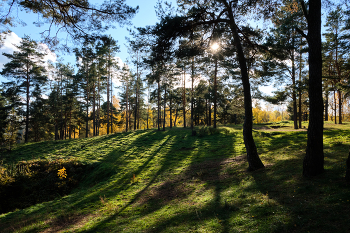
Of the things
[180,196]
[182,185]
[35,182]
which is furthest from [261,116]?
[35,182]

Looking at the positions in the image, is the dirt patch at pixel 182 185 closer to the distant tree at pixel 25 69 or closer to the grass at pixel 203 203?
the grass at pixel 203 203

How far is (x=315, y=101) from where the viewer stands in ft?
17.6

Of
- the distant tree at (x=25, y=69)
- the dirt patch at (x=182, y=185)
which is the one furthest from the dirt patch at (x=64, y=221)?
the distant tree at (x=25, y=69)

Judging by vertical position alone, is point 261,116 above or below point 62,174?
above

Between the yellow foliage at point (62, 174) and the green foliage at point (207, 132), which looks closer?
the yellow foliage at point (62, 174)

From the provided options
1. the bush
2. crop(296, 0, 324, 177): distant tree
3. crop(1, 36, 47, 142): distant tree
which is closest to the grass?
crop(296, 0, 324, 177): distant tree

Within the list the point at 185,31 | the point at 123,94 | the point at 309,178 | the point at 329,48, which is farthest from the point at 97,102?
the point at 329,48

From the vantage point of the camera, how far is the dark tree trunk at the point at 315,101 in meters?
5.31

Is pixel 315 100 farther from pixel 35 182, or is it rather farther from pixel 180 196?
pixel 35 182

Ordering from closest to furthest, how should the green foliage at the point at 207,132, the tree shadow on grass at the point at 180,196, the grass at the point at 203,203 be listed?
the grass at the point at 203,203, the tree shadow on grass at the point at 180,196, the green foliage at the point at 207,132

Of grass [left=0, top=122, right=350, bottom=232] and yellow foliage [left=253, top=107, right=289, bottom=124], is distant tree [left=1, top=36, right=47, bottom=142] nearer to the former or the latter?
grass [left=0, top=122, right=350, bottom=232]

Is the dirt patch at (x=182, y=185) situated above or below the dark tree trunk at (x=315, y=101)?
below

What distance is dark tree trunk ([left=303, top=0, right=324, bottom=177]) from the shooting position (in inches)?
209

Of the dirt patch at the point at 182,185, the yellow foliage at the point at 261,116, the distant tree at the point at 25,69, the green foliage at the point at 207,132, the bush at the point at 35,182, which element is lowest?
the bush at the point at 35,182
